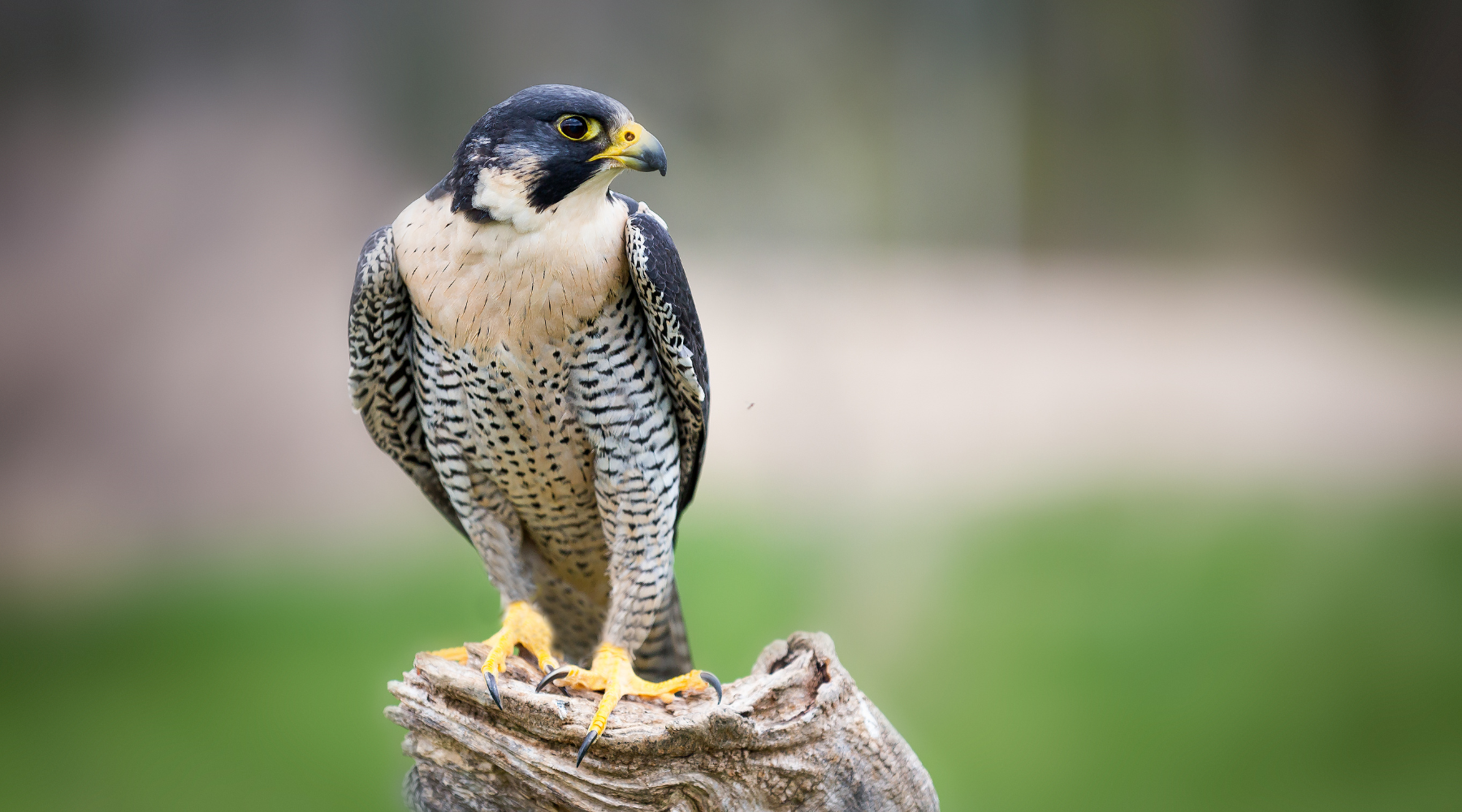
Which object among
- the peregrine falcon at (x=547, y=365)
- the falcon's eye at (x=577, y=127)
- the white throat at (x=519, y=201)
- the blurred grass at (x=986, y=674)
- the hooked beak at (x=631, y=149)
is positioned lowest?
the blurred grass at (x=986, y=674)

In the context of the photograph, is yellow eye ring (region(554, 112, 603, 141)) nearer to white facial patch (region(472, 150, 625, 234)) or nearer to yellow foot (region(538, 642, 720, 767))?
white facial patch (region(472, 150, 625, 234))

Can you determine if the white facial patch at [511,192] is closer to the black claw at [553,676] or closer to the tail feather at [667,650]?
the black claw at [553,676]

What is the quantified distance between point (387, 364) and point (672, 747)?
0.94 metres

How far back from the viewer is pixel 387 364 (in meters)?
1.78

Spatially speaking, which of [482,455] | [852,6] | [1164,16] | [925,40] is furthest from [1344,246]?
[482,455]

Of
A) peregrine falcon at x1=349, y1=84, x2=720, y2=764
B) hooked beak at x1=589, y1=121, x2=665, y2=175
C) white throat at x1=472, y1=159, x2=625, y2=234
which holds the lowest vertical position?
peregrine falcon at x1=349, y1=84, x2=720, y2=764

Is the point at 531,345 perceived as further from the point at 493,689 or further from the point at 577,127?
the point at 493,689

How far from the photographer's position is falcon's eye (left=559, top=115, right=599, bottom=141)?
1.43 metres

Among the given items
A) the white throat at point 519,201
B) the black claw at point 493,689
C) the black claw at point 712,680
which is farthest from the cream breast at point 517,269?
the black claw at point 712,680

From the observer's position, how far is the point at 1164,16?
3.62 meters

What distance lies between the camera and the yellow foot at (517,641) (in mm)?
1683

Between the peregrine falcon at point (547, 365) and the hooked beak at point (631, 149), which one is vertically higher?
the hooked beak at point (631, 149)

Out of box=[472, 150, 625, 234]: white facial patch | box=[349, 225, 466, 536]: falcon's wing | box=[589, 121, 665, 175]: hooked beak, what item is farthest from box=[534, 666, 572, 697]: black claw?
box=[589, 121, 665, 175]: hooked beak

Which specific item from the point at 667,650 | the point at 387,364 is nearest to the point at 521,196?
the point at 387,364
